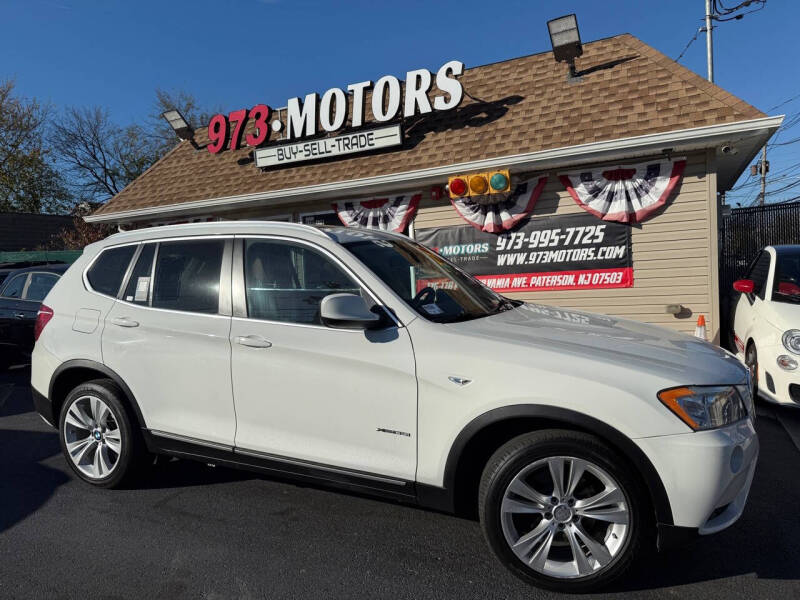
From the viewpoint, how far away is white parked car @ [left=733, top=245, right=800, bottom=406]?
5066mm

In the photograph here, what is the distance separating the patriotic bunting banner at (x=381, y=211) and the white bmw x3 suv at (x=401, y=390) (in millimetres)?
5822

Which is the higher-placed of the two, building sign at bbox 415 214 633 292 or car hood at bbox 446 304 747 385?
building sign at bbox 415 214 633 292

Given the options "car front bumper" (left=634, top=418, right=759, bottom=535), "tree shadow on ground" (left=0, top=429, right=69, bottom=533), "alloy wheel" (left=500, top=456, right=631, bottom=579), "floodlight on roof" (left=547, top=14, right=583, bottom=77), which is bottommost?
"tree shadow on ground" (left=0, top=429, right=69, bottom=533)

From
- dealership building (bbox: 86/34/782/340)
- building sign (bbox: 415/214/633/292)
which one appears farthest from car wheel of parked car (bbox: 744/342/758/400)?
building sign (bbox: 415/214/633/292)

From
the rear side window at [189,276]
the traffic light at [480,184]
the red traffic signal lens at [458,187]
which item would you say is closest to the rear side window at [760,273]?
the traffic light at [480,184]

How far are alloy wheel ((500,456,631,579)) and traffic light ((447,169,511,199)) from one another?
6.37 m

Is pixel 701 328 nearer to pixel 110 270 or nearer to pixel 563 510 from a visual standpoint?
pixel 563 510

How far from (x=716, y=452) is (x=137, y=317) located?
336 centimetres

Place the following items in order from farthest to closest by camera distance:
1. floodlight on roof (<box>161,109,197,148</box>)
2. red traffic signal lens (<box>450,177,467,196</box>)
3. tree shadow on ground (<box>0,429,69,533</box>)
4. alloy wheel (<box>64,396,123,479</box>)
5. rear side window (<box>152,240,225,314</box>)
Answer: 1. floodlight on roof (<box>161,109,197,148</box>)
2. red traffic signal lens (<box>450,177,467,196</box>)
3. alloy wheel (<box>64,396,123,479</box>)
4. tree shadow on ground (<box>0,429,69,533</box>)
5. rear side window (<box>152,240,225,314</box>)

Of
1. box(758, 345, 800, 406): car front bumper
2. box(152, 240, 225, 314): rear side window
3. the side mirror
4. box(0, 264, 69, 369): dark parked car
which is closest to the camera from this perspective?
the side mirror

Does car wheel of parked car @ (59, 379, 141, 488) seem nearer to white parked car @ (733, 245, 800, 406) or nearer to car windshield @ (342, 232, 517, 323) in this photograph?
car windshield @ (342, 232, 517, 323)

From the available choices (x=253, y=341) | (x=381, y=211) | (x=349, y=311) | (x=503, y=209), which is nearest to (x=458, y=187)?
(x=503, y=209)

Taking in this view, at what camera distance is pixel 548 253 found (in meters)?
8.75

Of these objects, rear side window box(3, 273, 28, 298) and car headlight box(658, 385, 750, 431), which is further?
rear side window box(3, 273, 28, 298)
